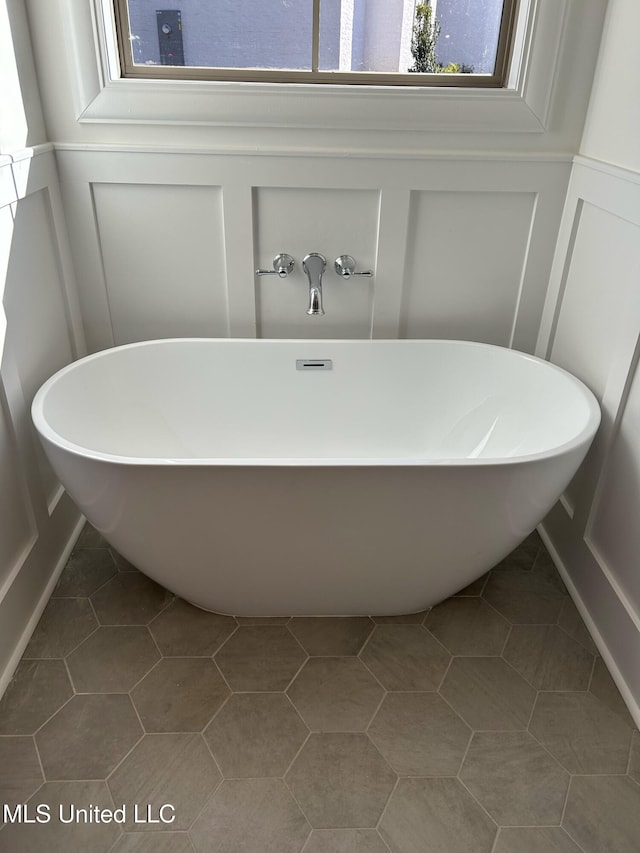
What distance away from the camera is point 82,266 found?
1.89 m

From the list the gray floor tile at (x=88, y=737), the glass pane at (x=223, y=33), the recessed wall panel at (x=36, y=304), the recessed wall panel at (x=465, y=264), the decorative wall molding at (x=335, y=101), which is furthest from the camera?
the recessed wall panel at (x=465, y=264)

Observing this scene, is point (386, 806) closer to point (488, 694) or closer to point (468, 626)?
point (488, 694)

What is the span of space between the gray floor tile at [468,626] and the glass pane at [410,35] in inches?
61.3

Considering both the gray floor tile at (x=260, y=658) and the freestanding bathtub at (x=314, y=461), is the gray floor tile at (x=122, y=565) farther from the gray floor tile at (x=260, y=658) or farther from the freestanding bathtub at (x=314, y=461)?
the gray floor tile at (x=260, y=658)

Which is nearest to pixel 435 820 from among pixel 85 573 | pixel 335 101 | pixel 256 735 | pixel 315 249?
pixel 256 735

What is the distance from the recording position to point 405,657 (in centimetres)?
153

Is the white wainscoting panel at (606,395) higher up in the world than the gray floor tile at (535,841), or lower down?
higher up

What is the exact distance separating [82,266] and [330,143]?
0.83m

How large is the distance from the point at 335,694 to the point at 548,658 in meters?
0.54

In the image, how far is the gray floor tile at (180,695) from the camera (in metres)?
1.38

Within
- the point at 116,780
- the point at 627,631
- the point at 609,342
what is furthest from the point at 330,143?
the point at 116,780

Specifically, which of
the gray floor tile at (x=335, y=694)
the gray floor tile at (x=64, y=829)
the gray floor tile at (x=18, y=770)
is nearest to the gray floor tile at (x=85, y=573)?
the gray floor tile at (x=18, y=770)

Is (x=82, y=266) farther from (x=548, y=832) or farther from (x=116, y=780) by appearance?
(x=548, y=832)

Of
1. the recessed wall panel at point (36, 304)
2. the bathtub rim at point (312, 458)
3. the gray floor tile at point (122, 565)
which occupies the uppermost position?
the recessed wall panel at point (36, 304)
